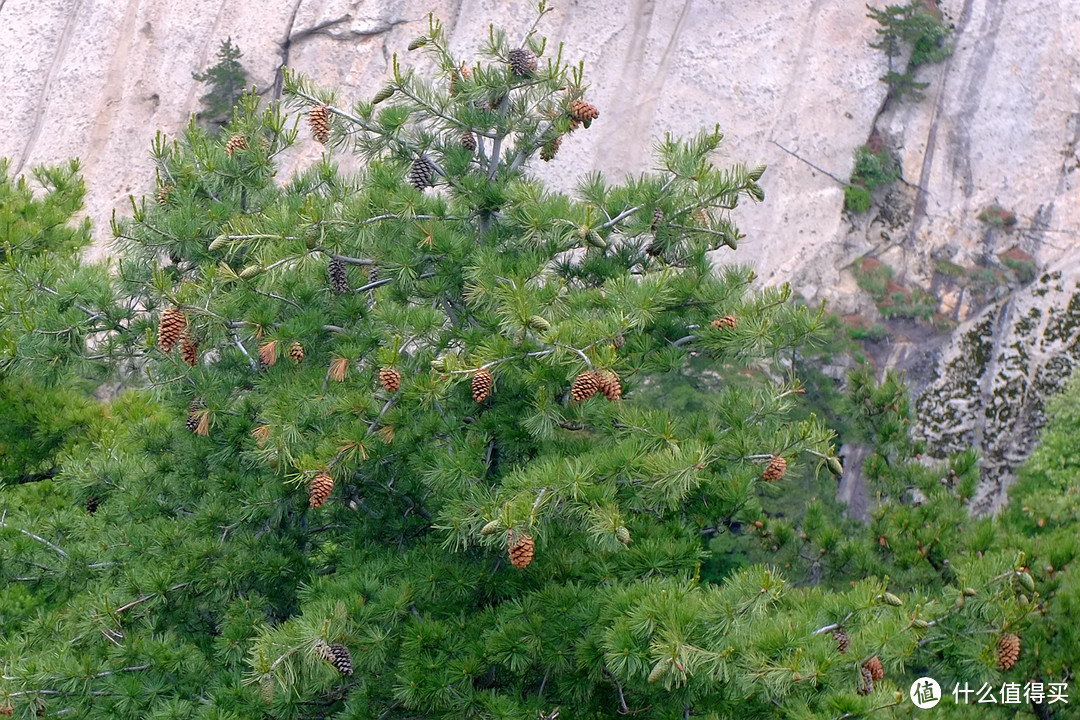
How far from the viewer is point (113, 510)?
5855mm

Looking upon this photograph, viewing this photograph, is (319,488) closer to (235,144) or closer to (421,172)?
(421,172)

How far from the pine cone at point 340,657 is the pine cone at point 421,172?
256cm

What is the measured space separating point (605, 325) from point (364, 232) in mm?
1547

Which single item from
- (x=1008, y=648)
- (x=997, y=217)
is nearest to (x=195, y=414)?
(x=1008, y=648)

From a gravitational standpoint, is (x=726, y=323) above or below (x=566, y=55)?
below

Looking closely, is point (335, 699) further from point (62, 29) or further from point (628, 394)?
point (62, 29)

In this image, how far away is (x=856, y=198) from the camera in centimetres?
1922

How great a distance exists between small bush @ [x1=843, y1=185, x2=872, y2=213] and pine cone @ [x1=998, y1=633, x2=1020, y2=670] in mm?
16141

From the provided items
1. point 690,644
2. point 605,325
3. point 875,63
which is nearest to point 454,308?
point 605,325

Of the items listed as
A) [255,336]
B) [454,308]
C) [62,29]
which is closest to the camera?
[255,336]

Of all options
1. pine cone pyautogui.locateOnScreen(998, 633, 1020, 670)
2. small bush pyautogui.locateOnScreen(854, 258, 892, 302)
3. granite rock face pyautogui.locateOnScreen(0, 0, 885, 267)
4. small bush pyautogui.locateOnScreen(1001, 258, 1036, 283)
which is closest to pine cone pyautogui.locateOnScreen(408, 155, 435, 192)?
pine cone pyautogui.locateOnScreen(998, 633, 1020, 670)

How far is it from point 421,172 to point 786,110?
16.2 metres

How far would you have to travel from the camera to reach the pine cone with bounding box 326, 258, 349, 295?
194 inches

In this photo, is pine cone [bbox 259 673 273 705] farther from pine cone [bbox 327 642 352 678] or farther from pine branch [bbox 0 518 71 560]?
pine branch [bbox 0 518 71 560]
